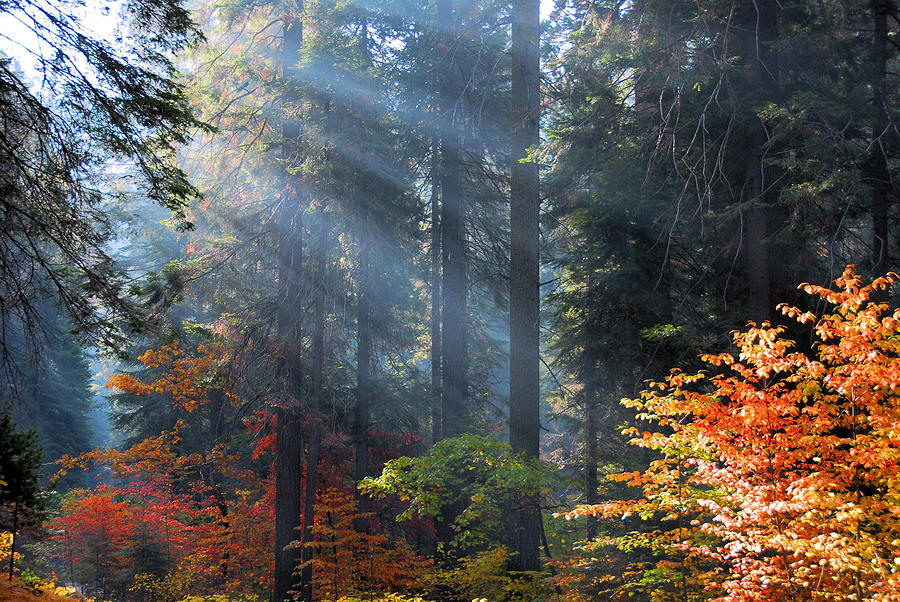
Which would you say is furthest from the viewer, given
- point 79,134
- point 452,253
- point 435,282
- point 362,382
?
point 435,282

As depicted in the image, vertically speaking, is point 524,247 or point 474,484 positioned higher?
point 524,247

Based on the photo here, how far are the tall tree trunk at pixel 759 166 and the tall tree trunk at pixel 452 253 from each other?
5683 mm

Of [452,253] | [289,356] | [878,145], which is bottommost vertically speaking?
[289,356]

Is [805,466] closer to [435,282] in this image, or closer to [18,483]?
[18,483]

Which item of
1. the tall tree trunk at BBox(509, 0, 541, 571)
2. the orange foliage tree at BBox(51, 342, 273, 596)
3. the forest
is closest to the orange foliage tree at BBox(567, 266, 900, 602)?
the forest

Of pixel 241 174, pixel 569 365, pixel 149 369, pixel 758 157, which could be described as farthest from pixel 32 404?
pixel 758 157

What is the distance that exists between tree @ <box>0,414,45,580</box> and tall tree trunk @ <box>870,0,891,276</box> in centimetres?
1224

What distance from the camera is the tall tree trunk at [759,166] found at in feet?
31.6

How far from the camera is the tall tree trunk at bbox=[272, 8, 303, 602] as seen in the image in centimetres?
1209

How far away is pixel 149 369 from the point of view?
23.5 meters

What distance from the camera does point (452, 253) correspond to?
541 inches

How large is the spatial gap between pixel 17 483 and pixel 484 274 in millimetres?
10023

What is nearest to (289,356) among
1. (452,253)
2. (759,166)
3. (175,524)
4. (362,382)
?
(362,382)

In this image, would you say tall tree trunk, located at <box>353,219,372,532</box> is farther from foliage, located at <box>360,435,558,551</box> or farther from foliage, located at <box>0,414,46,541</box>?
foliage, located at <box>0,414,46,541</box>
